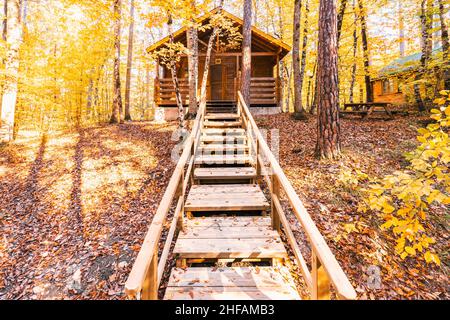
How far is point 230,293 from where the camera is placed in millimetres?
2674

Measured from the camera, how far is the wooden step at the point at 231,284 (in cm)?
264

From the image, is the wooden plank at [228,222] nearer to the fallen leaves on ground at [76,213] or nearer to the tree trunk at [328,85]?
the fallen leaves on ground at [76,213]

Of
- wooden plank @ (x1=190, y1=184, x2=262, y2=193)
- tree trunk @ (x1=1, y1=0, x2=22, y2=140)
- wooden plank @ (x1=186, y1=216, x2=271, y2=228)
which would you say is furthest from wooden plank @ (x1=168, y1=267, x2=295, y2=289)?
tree trunk @ (x1=1, y1=0, x2=22, y2=140)

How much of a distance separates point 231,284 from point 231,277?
4.3 inches

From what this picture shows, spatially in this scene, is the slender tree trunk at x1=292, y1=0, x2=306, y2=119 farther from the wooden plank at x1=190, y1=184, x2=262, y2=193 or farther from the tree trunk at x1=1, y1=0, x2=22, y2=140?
the tree trunk at x1=1, y1=0, x2=22, y2=140

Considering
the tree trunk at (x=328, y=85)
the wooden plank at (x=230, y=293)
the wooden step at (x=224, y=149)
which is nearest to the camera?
the wooden plank at (x=230, y=293)

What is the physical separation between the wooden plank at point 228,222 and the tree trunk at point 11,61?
10287mm

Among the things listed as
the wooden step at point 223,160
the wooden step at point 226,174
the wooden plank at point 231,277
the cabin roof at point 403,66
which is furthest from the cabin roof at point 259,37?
the wooden plank at point 231,277

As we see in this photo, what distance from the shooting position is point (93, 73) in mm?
16547

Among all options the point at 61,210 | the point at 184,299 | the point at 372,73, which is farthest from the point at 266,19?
the point at 184,299

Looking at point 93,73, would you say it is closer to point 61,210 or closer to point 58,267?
point 61,210

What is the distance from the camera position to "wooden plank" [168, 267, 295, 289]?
110 inches

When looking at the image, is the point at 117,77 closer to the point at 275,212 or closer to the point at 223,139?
the point at 223,139

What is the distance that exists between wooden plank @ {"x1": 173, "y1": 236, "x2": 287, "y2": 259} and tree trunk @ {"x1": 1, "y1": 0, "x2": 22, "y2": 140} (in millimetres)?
10632
